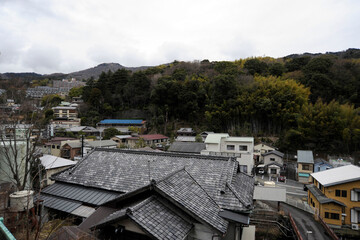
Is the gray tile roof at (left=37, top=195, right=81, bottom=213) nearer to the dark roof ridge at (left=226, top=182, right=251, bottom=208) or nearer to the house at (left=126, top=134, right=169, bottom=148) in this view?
Answer: the dark roof ridge at (left=226, top=182, right=251, bottom=208)

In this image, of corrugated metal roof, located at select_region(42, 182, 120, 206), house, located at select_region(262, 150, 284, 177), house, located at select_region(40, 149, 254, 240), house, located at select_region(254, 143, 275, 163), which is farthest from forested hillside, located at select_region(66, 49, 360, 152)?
corrugated metal roof, located at select_region(42, 182, 120, 206)

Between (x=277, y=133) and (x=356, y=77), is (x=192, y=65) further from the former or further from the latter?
(x=356, y=77)

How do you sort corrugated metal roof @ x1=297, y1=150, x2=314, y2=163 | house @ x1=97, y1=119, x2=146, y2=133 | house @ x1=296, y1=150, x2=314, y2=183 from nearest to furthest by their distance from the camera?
house @ x1=296, y1=150, x2=314, y2=183 → corrugated metal roof @ x1=297, y1=150, x2=314, y2=163 → house @ x1=97, y1=119, x2=146, y2=133

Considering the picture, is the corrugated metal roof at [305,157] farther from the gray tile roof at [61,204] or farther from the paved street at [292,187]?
the gray tile roof at [61,204]

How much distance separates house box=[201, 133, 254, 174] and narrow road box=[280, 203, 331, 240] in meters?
6.40

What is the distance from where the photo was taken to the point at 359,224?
13469mm

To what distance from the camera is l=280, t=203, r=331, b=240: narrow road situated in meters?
11.7

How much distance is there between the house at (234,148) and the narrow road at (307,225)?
640 cm

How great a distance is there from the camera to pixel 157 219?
435cm

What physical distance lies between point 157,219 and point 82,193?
5486mm

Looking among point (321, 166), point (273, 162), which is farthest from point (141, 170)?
point (321, 166)

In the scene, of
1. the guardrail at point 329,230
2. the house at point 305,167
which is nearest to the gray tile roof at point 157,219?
the guardrail at point 329,230

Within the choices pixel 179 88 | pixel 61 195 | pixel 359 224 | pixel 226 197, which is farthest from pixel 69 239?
pixel 179 88

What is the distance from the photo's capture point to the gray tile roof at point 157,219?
4.01 metres
